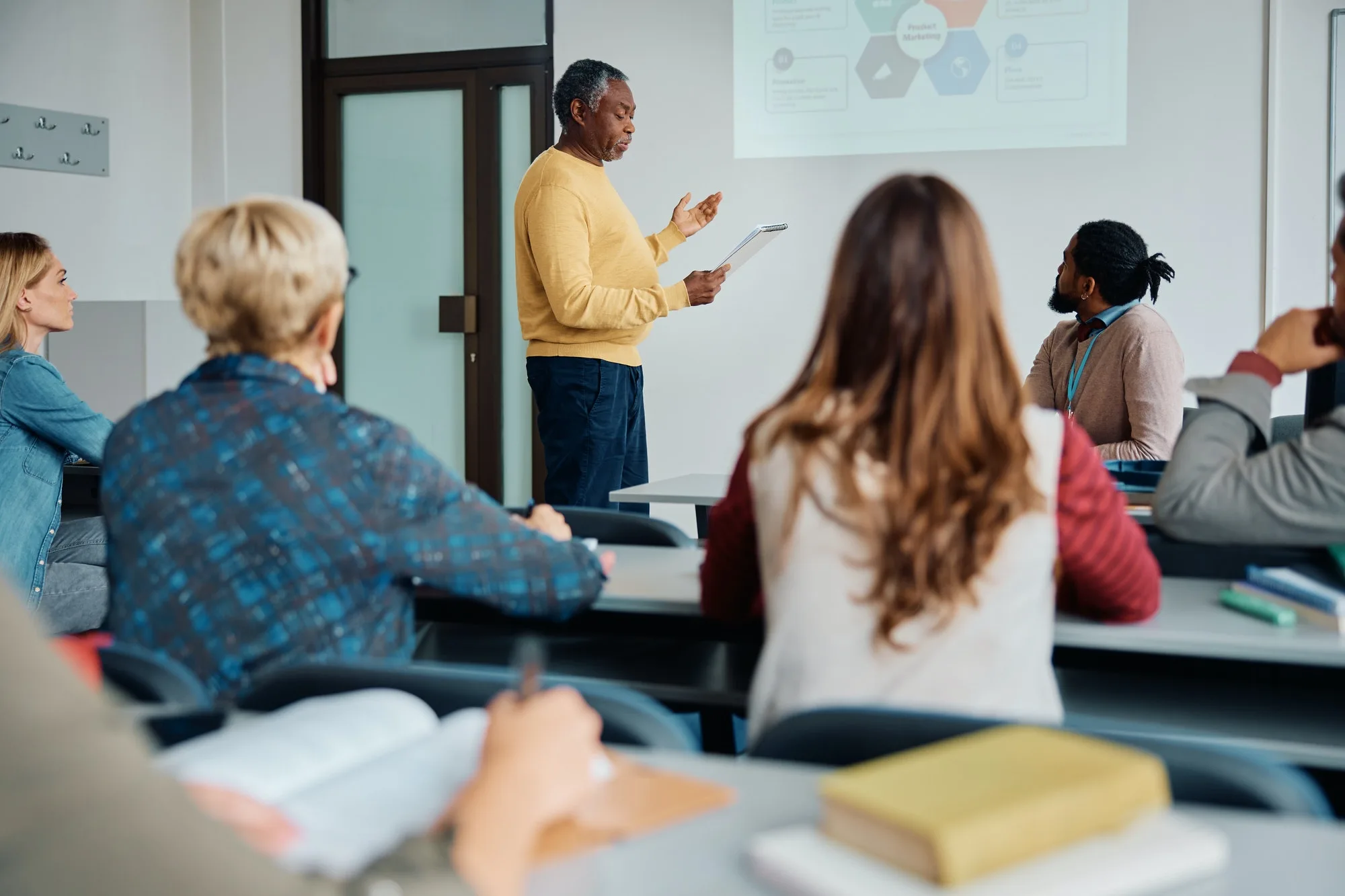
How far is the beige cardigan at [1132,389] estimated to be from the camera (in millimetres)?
3324

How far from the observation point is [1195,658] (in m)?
1.87

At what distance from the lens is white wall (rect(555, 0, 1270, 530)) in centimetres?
451

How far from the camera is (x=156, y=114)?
5578 mm

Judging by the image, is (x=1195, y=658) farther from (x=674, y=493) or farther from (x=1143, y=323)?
(x=1143, y=323)

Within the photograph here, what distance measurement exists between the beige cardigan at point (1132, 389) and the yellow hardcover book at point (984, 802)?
272 cm

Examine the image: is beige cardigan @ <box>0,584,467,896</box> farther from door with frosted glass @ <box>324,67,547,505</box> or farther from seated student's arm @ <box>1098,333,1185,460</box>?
door with frosted glass @ <box>324,67,547,505</box>

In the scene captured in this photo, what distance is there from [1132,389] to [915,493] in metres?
2.34

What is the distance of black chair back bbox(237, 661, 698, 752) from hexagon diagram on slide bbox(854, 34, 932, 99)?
4036mm

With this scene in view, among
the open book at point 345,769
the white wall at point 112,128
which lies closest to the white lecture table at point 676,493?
the open book at point 345,769

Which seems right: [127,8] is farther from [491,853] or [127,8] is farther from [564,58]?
[491,853]

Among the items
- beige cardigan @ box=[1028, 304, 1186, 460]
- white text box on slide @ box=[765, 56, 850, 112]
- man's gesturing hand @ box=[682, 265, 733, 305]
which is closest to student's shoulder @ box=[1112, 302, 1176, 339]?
beige cardigan @ box=[1028, 304, 1186, 460]

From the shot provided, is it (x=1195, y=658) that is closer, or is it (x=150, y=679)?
(x=150, y=679)

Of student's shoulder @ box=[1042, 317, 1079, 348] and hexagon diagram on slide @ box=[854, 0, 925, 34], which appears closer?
student's shoulder @ box=[1042, 317, 1079, 348]

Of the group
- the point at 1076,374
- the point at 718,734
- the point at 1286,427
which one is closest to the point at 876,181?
the point at 1076,374
